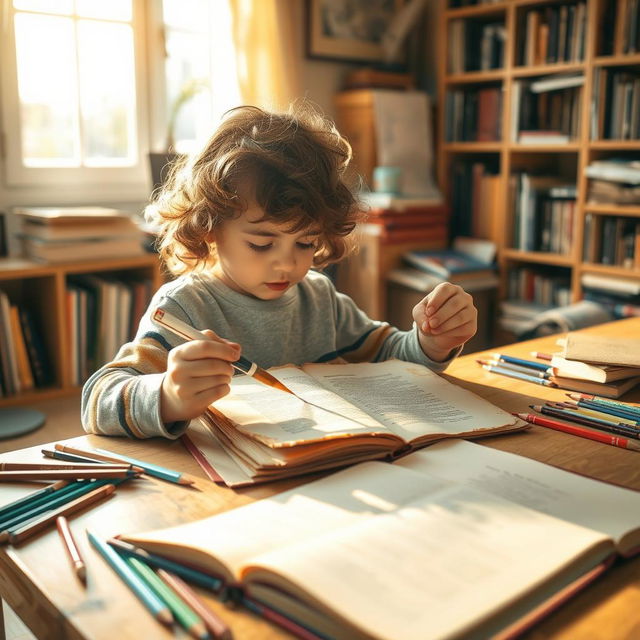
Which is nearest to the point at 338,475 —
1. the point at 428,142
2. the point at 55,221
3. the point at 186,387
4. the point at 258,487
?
the point at 258,487

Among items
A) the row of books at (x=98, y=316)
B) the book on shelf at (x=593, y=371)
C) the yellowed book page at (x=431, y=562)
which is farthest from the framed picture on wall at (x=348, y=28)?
the yellowed book page at (x=431, y=562)

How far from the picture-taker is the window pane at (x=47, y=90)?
2.54 m

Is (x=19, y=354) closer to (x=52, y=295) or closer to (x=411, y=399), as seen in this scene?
(x=52, y=295)

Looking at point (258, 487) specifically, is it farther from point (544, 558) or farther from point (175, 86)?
point (175, 86)

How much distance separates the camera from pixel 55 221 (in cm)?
228

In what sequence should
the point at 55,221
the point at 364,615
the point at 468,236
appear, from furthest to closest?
1. the point at 468,236
2. the point at 55,221
3. the point at 364,615

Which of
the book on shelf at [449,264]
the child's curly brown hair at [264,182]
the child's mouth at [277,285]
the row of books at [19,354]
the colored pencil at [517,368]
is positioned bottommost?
the row of books at [19,354]

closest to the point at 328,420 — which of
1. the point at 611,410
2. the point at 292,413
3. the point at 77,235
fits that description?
the point at 292,413

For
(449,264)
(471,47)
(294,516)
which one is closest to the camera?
(294,516)

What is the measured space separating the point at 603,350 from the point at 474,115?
224cm

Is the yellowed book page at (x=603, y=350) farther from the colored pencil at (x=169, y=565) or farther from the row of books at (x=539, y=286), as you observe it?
the row of books at (x=539, y=286)

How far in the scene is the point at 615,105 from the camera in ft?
8.59

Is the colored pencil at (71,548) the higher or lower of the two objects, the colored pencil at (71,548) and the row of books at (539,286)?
the higher

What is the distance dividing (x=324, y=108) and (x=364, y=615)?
9.84 feet
